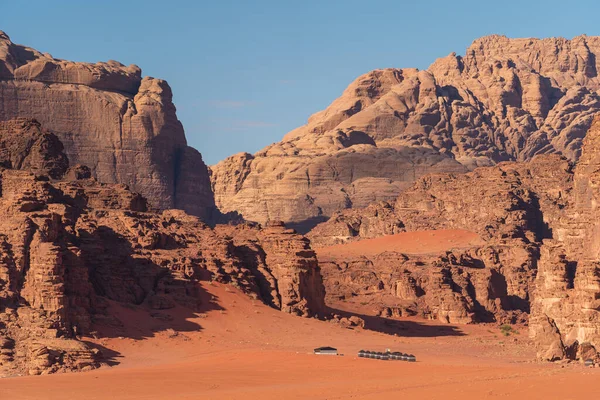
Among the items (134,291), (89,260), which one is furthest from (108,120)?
(89,260)

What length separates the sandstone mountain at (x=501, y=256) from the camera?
174ft

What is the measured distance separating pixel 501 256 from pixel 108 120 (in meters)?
66.5

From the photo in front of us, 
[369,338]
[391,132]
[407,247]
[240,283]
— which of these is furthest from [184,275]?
[391,132]

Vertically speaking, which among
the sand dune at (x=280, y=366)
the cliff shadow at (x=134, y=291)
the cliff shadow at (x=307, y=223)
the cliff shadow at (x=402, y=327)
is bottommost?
the sand dune at (x=280, y=366)

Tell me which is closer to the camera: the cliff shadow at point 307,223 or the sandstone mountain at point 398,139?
the cliff shadow at point 307,223

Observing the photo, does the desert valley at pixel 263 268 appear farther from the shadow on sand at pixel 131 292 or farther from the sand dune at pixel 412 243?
the sand dune at pixel 412 243

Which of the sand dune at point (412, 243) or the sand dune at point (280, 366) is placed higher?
the sand dune at point (412, 243)

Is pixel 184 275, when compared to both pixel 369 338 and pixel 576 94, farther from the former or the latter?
pixel 576 94

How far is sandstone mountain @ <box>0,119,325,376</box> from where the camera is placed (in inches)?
2103

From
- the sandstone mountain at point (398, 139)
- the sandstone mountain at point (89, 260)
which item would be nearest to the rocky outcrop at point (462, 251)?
the sandstone mountain at point (89, 260)

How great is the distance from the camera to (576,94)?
189 meters

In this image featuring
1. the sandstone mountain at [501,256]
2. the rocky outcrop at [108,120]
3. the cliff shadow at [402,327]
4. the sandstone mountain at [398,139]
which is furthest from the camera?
the sandstone mountain at [398,139]

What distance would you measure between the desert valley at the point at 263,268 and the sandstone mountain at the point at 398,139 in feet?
2.34

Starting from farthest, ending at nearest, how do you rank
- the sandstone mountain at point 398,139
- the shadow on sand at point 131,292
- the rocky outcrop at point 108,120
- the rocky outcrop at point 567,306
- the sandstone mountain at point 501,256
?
the sandstone mountain at point 398,139 < the rocky outcrop at point 108,120 < the shadow on sand at point 131,292 < the sandstone mountain at point 501,256 < the rocky outcrop at point 567,306
